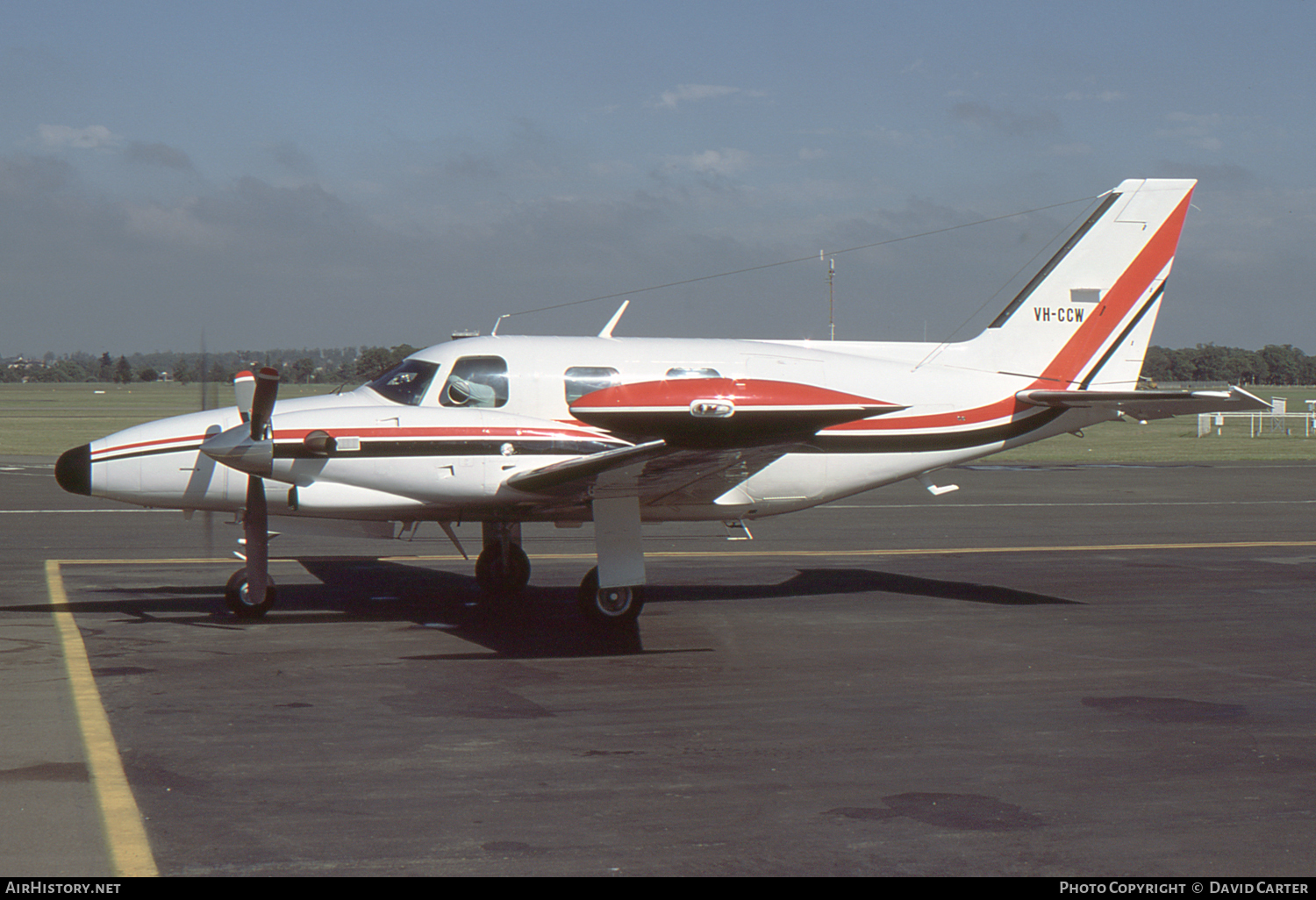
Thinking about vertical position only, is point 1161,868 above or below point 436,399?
below

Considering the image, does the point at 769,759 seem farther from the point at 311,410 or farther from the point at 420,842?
the point at 311,410

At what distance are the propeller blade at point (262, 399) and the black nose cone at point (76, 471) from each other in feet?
5.87

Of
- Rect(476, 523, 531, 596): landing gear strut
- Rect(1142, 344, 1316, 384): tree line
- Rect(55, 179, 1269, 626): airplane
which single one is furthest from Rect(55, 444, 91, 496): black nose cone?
Rect(1142, 344, 1316, 384): tree line

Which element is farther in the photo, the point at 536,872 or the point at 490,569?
the point at 490,569

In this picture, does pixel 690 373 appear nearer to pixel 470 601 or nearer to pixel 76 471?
pixel 470 601

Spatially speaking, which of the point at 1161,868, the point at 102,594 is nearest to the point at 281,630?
the point at 102,594

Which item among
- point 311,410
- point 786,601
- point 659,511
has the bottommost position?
point 786,601

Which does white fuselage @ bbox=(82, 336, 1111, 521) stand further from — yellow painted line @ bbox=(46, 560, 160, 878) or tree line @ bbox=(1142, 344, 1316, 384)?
tree line @ bbox=(1142, 344, 1316, 384)

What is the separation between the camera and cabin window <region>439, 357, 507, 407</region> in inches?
477

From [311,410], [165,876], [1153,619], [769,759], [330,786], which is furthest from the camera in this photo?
[1153,619]

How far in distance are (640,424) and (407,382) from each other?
7.92ft

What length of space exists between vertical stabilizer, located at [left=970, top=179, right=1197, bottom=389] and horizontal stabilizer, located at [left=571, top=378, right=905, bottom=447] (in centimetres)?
314

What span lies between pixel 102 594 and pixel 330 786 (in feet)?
26.8

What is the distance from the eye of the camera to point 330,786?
22.1ft
